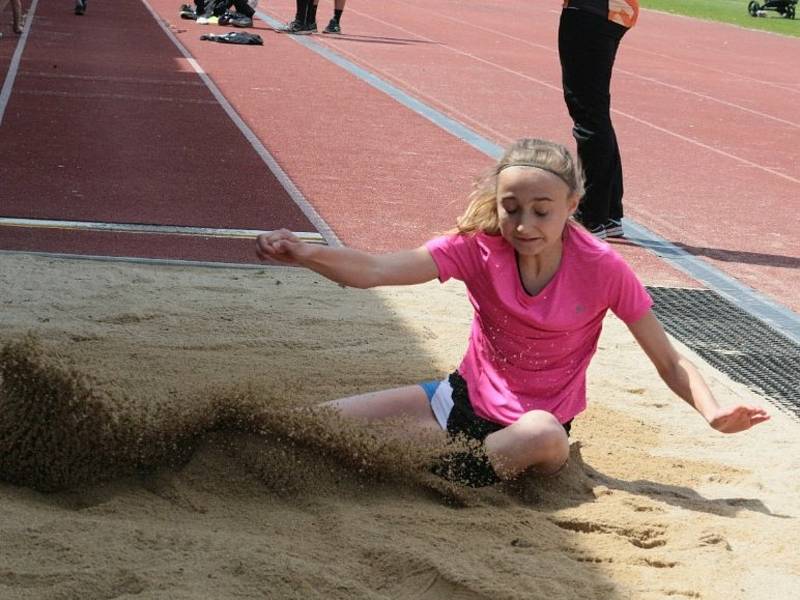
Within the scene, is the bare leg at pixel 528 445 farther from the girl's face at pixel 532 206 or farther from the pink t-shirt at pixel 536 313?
the girl's face at pixel 532 206

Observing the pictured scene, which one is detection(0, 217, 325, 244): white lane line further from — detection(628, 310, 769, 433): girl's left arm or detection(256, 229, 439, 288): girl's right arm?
detection(628, 310, 769, 433): girl's left arm

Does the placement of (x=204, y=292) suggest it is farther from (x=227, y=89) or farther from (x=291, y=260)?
(x=227, y=89)

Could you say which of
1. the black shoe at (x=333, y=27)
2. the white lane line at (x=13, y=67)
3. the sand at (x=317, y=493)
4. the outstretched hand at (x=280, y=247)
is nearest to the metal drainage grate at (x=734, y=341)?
the sand at (x=317, y=493)

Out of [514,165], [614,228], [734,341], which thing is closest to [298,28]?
[614,228]

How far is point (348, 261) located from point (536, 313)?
1.89 feet

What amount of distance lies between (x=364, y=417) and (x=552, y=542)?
785 mm

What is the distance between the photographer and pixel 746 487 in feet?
14.0

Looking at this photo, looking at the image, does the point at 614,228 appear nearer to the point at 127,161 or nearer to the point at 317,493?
the point at 127,161

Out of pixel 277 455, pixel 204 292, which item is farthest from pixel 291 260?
pixel 204 292

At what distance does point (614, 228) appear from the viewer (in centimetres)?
784

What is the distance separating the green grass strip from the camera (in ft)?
105

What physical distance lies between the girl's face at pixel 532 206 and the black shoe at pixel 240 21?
17041 millimetres

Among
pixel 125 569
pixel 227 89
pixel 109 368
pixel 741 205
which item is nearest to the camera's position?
pixel 125 569

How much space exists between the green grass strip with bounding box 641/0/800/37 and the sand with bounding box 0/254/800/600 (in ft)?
88.6
